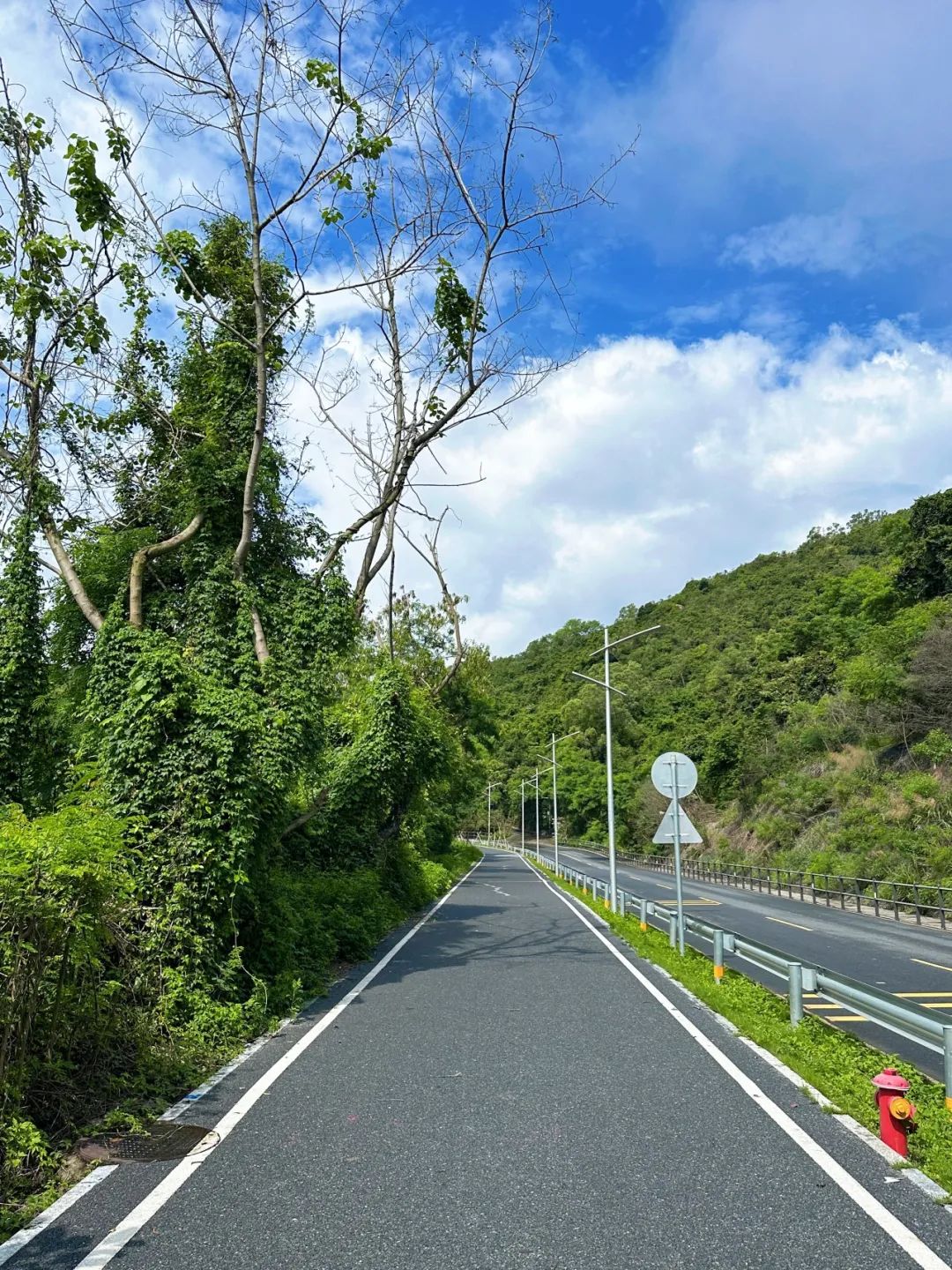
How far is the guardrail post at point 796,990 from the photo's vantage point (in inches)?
368

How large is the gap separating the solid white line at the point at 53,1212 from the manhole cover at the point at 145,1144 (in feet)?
0.52

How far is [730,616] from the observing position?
343ft

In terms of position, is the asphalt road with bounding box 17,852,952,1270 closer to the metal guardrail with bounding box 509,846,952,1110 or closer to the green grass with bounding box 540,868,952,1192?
the green grass with bounding box 540,868,952,1192

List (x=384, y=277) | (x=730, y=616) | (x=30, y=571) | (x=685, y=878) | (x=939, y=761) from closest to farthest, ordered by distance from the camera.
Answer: (x=30, y=571), (x=384, y=277), (x=939, y=761), (x=685, y=878), (x=730, y=616)

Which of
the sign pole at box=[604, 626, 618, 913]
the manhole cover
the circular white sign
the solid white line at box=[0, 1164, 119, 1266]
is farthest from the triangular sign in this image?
the solid white line at box=[0, 1164, 119, 1266]

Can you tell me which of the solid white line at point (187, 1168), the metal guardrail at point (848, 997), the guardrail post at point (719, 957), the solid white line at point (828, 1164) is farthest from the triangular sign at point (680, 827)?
the solid white line at point (187, 1168)

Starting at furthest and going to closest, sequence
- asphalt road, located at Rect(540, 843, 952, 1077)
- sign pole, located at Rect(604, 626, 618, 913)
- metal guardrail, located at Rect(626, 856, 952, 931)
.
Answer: metal guardrail, located at Rect(626, 856, 952, 931) → sign pole, located at Rect(604, 626, 618, 913) → asphalt road, located at Rect(540, 843, 952, 1077)

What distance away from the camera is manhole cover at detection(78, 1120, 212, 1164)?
17.5 ft

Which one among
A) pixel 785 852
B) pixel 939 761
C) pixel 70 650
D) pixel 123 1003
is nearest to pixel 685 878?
pixel 785 852

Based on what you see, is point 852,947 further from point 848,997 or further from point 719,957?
point 848,997

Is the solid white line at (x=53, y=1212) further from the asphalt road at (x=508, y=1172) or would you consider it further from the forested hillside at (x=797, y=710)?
the forested hillside at (x=797, y=710)

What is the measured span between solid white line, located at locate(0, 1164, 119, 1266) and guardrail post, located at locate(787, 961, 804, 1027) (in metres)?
6.73

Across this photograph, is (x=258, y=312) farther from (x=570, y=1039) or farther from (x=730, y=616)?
(x=730, y=616)

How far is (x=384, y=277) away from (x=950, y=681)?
3578 centimetres
